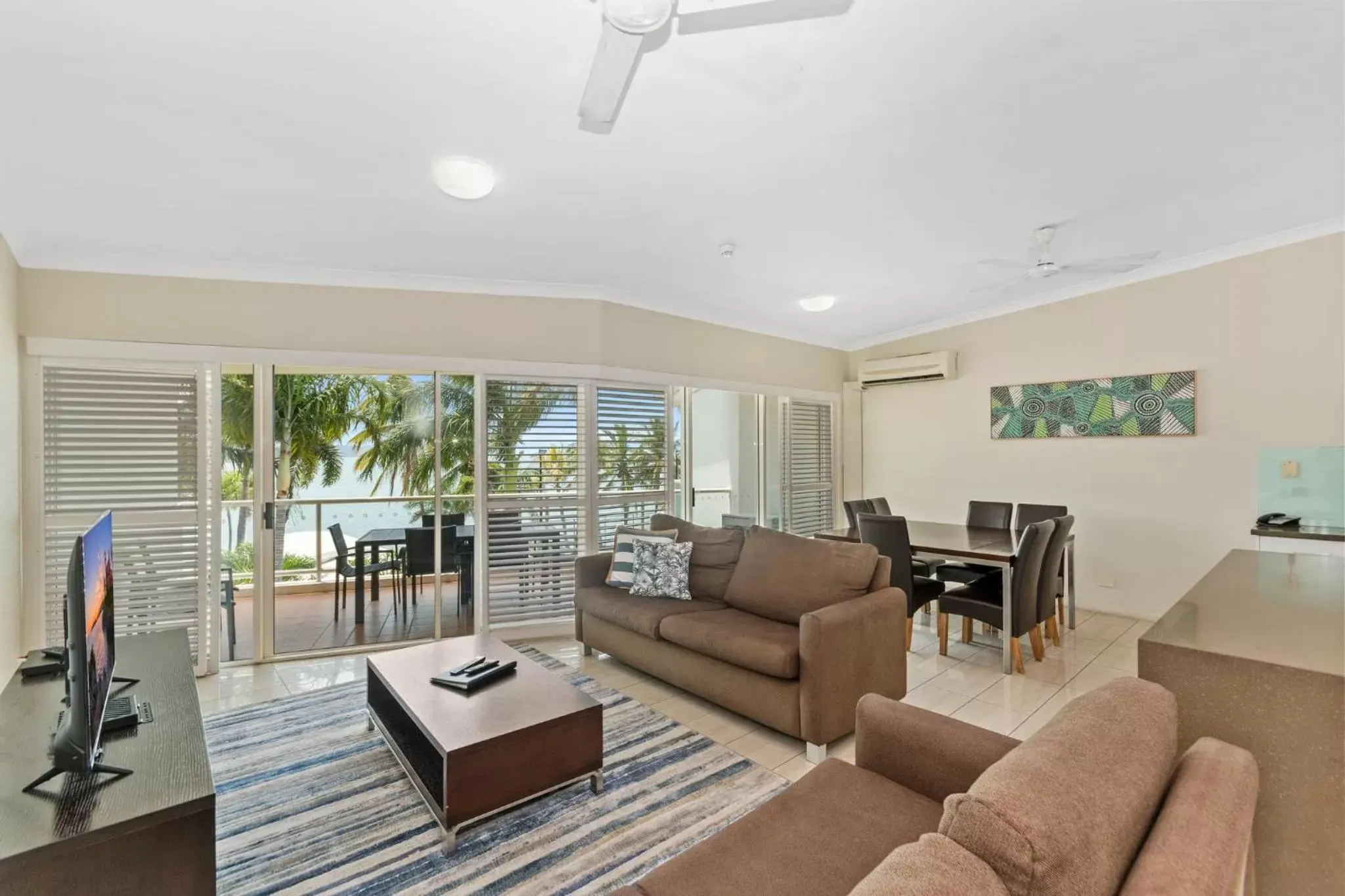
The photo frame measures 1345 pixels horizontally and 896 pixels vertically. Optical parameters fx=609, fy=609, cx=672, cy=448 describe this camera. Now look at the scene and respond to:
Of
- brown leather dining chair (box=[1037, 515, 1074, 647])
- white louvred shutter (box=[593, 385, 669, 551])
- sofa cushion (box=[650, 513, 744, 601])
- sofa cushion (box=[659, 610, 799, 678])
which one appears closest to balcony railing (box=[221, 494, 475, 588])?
white louvred shutter (box=[593, 385, 669, 551])

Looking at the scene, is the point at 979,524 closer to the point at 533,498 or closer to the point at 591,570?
the point at 591,570

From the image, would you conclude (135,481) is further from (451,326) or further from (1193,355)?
(1193,355)

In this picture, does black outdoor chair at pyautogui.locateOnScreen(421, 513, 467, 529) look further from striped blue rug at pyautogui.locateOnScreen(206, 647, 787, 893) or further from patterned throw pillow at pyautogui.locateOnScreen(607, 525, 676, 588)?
striped blue rug at pyautogui.locateOnScreen(206, 647, 787, 893)

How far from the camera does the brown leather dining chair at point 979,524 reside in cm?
454

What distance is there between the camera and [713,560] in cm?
372

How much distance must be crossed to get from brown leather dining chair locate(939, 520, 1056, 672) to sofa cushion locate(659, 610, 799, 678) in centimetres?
145

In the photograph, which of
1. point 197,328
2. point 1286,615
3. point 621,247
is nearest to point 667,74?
point 621,247

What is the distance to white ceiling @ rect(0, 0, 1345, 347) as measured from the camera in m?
1.98

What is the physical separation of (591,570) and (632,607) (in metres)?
0.59

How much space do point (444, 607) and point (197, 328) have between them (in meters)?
2.36

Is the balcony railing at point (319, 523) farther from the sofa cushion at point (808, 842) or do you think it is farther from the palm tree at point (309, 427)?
the sofa cushion at point (808, 842)

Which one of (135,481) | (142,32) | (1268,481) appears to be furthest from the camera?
(1268,481)

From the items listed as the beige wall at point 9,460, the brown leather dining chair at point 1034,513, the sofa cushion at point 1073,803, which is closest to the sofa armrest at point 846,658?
the sofa cushion at point 1073,803

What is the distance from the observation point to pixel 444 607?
4.43 m
